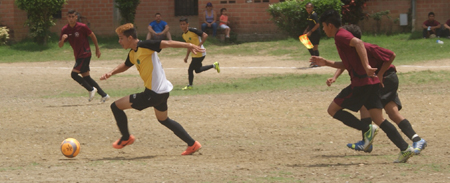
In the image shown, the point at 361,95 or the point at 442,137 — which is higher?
the point at 361,95

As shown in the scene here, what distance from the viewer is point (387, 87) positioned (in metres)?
6.96

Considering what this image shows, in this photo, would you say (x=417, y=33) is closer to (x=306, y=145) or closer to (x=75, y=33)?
(x=75, y=33)

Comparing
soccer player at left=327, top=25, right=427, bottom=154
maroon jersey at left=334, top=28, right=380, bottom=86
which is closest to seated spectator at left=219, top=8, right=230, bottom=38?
soccer player at left=327, top=25, right=427, bottom=154

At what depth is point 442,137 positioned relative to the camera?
8.00m

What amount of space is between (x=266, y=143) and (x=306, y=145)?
556 mm

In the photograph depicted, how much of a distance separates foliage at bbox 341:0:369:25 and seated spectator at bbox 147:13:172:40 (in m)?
6.78

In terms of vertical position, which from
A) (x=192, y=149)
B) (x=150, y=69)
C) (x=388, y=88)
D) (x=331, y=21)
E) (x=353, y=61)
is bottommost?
(x=192, y=149)

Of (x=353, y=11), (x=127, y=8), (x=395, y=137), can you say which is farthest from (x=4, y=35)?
(x=395, y=137)

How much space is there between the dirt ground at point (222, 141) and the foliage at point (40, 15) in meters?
8.67

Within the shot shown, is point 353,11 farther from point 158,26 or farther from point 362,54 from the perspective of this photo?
point 362,54

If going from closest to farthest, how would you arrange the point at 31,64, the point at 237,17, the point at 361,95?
the point at 361,95, the point at 31,64, the point at 237,17

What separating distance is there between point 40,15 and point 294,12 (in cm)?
988

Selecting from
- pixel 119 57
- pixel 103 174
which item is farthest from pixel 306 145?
pixel 119 57

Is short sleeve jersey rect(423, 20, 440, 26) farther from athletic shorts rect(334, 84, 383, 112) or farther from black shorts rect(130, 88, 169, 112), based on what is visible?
black shorts rect(130, 88, 169, 112)
